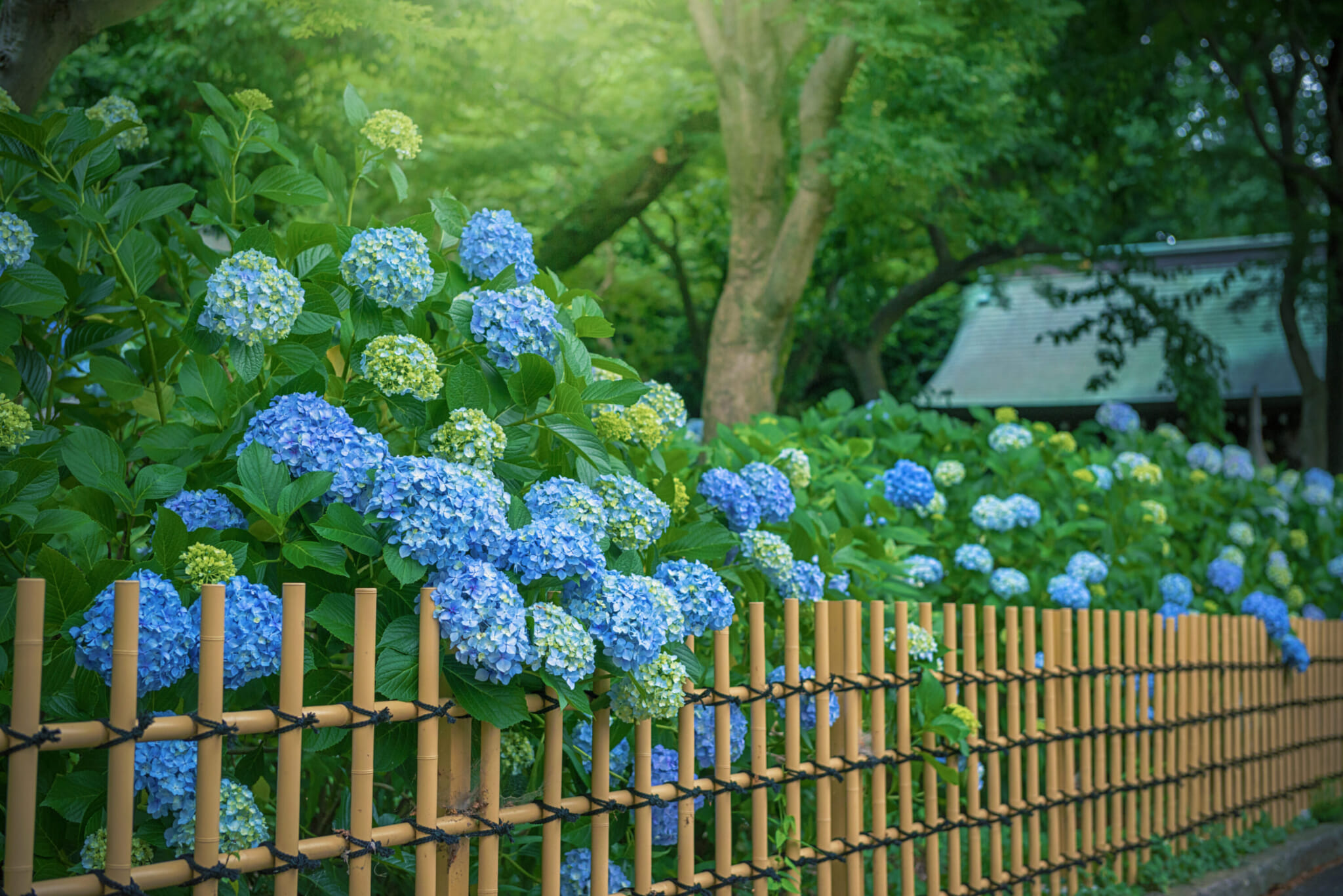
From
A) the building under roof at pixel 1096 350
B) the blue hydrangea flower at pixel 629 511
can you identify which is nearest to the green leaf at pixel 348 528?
the blue hydrangea flower at pixel 629 511

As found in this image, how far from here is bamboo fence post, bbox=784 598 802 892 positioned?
288cm

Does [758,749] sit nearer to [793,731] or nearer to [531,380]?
[793,731]

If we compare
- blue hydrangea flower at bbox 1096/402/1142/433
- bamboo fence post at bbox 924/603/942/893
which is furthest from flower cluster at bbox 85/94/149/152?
blue hydrangea flower at bbox 1096/402/1142/433

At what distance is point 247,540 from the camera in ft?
7.20

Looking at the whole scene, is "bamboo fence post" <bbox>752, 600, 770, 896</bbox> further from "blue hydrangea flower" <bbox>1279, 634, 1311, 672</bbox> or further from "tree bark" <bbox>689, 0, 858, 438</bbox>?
"tree bark" <bbox>689, 0, 858, 438</bbox>

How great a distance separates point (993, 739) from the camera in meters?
3.69

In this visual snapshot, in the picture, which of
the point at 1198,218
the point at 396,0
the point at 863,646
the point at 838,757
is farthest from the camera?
the point at 1198,218

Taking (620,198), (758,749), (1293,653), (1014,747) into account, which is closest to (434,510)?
(758,749)

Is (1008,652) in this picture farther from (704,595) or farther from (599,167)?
(599,167)

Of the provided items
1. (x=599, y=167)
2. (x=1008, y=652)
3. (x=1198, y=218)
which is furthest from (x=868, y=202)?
(x=1198, y=218)

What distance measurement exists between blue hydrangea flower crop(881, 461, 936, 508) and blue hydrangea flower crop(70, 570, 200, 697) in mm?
3077

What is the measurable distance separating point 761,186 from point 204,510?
7211 millimetres

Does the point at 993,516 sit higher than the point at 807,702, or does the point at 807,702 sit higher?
the point at 993,516

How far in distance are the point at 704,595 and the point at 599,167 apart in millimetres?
11049
